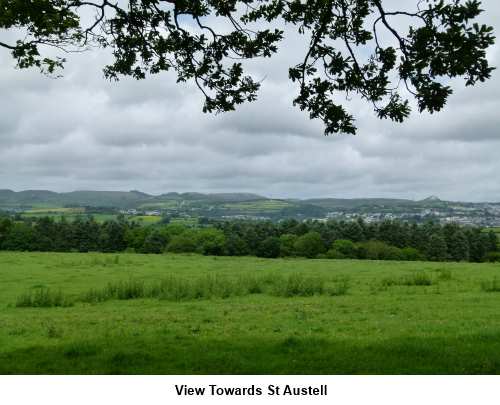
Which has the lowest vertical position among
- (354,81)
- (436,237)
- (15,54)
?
(436,237)

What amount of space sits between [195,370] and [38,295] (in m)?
17.3

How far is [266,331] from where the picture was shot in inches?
604

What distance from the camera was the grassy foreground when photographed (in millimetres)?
10289

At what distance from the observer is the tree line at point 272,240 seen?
8925cm

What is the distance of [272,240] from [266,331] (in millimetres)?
77049

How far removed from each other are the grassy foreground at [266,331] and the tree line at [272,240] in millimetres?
57052

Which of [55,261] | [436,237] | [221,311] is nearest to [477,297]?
[221,311]

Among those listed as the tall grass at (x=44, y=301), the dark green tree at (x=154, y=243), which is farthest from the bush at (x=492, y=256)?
the tall grass at (x=44, y=301)

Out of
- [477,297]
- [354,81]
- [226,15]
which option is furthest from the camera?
[477,297]

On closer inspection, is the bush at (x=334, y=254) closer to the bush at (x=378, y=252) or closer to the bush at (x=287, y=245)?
the bush at (x=378, y=252)

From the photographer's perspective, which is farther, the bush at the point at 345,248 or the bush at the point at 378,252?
the bush at the point at 345,248

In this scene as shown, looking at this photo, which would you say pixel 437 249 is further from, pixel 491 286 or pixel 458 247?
pixel 491 286

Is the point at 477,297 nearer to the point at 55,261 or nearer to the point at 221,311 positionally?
the point at 221,311

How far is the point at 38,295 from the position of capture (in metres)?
24.6
